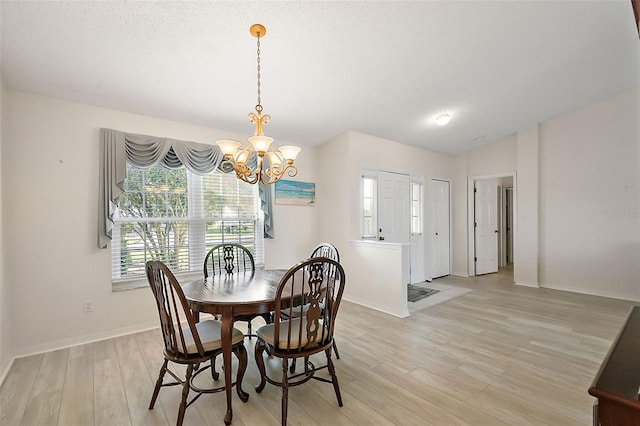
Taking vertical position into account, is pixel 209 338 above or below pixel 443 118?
below

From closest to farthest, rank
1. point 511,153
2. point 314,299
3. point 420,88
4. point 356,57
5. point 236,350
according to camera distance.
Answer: point 314,299 < point 236,350 < point 356,57 < point 420,88 < point 511,153

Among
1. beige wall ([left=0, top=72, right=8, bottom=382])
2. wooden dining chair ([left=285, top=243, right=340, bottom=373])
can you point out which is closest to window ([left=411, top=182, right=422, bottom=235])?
wooden dining chair ([left=285, top=243, right=340, bottom=373])

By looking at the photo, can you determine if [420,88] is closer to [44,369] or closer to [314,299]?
[314,299]

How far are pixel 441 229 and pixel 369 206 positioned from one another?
2130mm

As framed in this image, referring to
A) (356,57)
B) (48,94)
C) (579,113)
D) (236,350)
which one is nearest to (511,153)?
(579,113)

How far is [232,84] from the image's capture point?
284cm

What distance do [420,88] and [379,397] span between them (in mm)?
3138

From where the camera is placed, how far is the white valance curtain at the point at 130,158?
114 inches

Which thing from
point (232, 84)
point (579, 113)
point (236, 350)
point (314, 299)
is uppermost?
point (579, 113)

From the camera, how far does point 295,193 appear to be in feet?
14.4

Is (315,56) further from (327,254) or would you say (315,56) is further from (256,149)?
(327,254)

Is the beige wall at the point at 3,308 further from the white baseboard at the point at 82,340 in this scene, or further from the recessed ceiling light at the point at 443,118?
the recessed ceiling light at the point at 443,118

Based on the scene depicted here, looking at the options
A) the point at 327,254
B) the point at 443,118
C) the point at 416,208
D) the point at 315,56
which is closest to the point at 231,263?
the point at 327,254

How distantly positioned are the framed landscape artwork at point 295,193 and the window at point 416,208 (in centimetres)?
195
